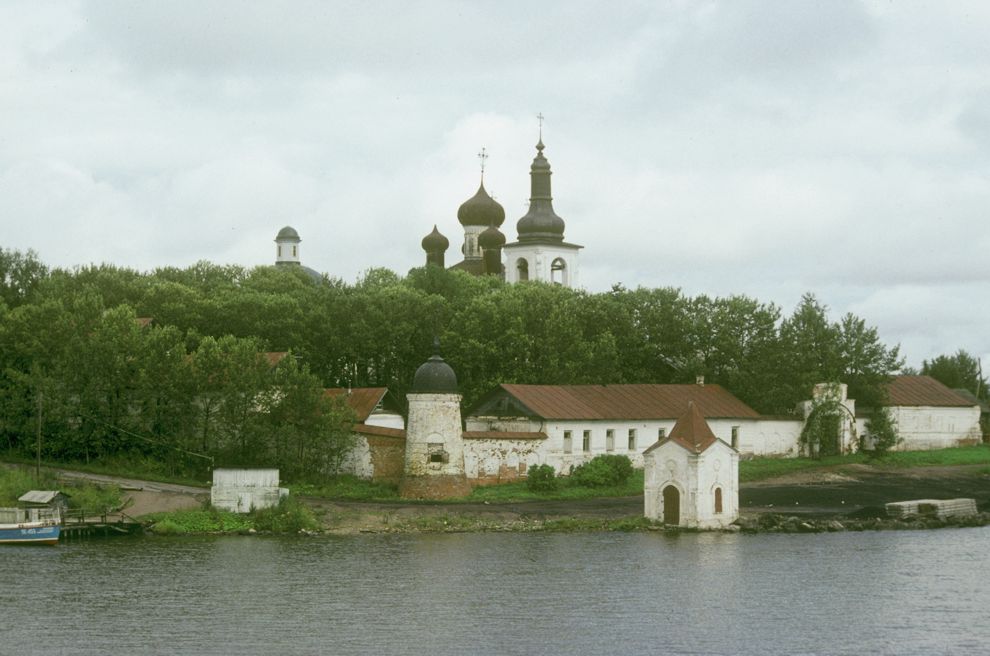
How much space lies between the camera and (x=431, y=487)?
63500mm

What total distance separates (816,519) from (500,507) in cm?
1288

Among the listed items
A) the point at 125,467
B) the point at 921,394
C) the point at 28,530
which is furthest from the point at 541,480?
the point at 921,394

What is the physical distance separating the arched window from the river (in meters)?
58.4

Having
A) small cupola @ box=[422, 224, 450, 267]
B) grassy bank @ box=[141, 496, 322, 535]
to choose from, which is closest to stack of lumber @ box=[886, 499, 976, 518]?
grassy bank @ box=[141, 496, 322, 535]

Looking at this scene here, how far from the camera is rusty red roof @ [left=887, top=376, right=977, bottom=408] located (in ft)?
281

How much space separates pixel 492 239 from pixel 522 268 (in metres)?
5.19

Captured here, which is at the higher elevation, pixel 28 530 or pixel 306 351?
pixel 306 351

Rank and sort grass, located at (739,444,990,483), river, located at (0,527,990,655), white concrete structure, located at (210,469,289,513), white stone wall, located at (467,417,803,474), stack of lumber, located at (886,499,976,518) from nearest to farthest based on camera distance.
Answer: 1. river, located at (0,527,990,655)
2. white concrete structure, located at (210,469,289,513)
3. stack of lumber, located at (886,499,976,518)
4. white stone wall, located at (467,417,803,474)
5. grass, located at (739,444,990,483)

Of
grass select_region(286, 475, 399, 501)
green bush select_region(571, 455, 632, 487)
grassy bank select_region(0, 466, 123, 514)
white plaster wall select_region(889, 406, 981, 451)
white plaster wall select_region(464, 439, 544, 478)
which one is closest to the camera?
grassy bank select_region(0, 466, 123, 514)

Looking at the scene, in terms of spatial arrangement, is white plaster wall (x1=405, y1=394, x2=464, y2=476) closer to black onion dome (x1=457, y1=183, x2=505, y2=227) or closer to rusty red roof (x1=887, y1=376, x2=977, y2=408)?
rusty red roof (x1=887, y1=376, x2=977, y2=408)

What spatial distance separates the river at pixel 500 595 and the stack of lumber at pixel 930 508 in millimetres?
6081

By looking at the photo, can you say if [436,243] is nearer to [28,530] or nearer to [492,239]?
[492,239]

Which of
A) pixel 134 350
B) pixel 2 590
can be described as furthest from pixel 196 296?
pixel 2 590

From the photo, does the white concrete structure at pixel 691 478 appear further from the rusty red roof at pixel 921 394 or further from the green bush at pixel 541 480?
the rusty red roof at pixel 921 394
